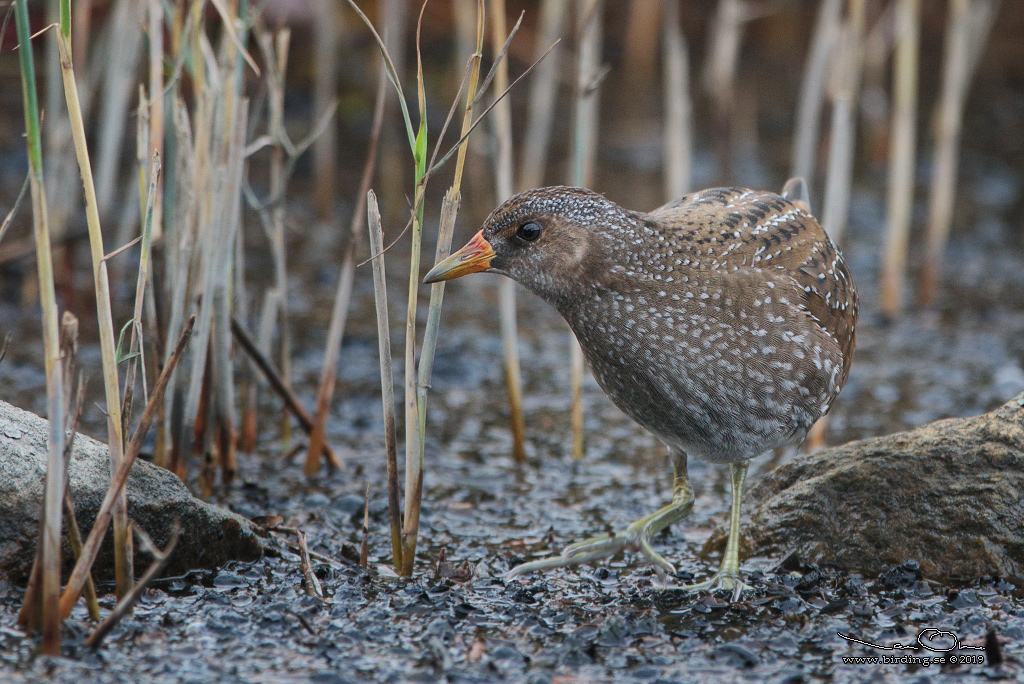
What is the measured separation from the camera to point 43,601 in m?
2.77

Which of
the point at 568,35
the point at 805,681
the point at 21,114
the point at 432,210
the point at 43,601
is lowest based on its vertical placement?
the point at 805,681

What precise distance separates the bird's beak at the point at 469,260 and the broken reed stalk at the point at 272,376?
1099mm

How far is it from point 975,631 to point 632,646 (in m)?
0.99

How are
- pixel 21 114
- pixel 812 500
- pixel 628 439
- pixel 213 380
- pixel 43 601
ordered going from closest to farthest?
pixel 43 601, pixel 812 500, pixel 213 380, pixel 628 439, pixel 21 114

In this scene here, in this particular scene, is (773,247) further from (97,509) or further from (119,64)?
(119,64)

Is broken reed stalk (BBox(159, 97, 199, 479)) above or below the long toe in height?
above

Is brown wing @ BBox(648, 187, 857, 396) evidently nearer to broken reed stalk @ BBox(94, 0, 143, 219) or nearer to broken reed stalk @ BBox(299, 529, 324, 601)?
broken reed stalk @ BBox(299, 529, 324, 601)

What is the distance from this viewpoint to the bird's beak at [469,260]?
3447 millimetres

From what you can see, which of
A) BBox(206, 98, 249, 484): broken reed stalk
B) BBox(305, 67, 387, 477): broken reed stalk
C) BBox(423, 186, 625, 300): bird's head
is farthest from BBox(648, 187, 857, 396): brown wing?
BBox(206, 98, 249, 484): broken reed stalk

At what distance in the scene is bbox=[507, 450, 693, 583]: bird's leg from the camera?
11.7 feet

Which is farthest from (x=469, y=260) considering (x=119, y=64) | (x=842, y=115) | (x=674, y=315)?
(x=119, y=64)

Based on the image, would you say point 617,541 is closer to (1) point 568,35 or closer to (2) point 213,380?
(2) point 213,380

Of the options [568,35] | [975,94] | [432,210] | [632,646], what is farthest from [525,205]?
[975,94]

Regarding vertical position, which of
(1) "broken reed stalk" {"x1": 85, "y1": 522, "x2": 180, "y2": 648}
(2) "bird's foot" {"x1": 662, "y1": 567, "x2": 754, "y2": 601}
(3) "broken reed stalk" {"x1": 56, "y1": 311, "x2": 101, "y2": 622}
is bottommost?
(2) "bird's foot" {"x1": 662, "y1": 567, "x2": 754, "y2": 601}
